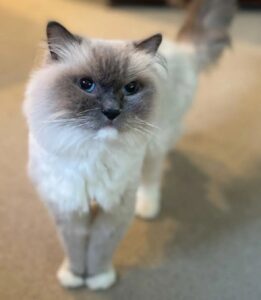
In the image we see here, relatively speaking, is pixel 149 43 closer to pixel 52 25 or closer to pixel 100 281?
pixel 52 25

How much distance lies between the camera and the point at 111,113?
1.00 metres

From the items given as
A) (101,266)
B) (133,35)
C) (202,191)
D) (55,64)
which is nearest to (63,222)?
(101,266)

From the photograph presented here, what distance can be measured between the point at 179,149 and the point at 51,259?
2.49 feet

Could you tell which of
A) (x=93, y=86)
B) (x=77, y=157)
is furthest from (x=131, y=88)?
(x=77, y=157)

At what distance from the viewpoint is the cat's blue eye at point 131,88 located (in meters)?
1.06

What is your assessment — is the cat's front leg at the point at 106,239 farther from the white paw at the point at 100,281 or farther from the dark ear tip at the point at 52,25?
the dark ear tip at the point at 52,25

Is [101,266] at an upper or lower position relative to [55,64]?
lower

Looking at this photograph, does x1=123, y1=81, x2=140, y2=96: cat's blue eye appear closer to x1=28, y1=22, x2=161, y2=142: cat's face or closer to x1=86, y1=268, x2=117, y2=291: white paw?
x1=28, y1=22, x2=161, y2=142: cat's face

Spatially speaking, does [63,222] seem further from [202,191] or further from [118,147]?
[202,191]

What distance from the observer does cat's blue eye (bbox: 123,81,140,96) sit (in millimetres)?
1064

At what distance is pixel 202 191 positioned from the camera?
1823mm

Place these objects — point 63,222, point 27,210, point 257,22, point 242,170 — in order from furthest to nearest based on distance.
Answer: point 257,22 → point 242,170 → point 27,210 → point 63,222

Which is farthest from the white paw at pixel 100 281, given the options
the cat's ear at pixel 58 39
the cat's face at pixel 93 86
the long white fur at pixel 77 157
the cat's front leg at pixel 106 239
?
the cat's ear at pixel 58 39

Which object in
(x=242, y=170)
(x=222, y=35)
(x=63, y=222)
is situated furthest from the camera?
(x=242, y=170)
